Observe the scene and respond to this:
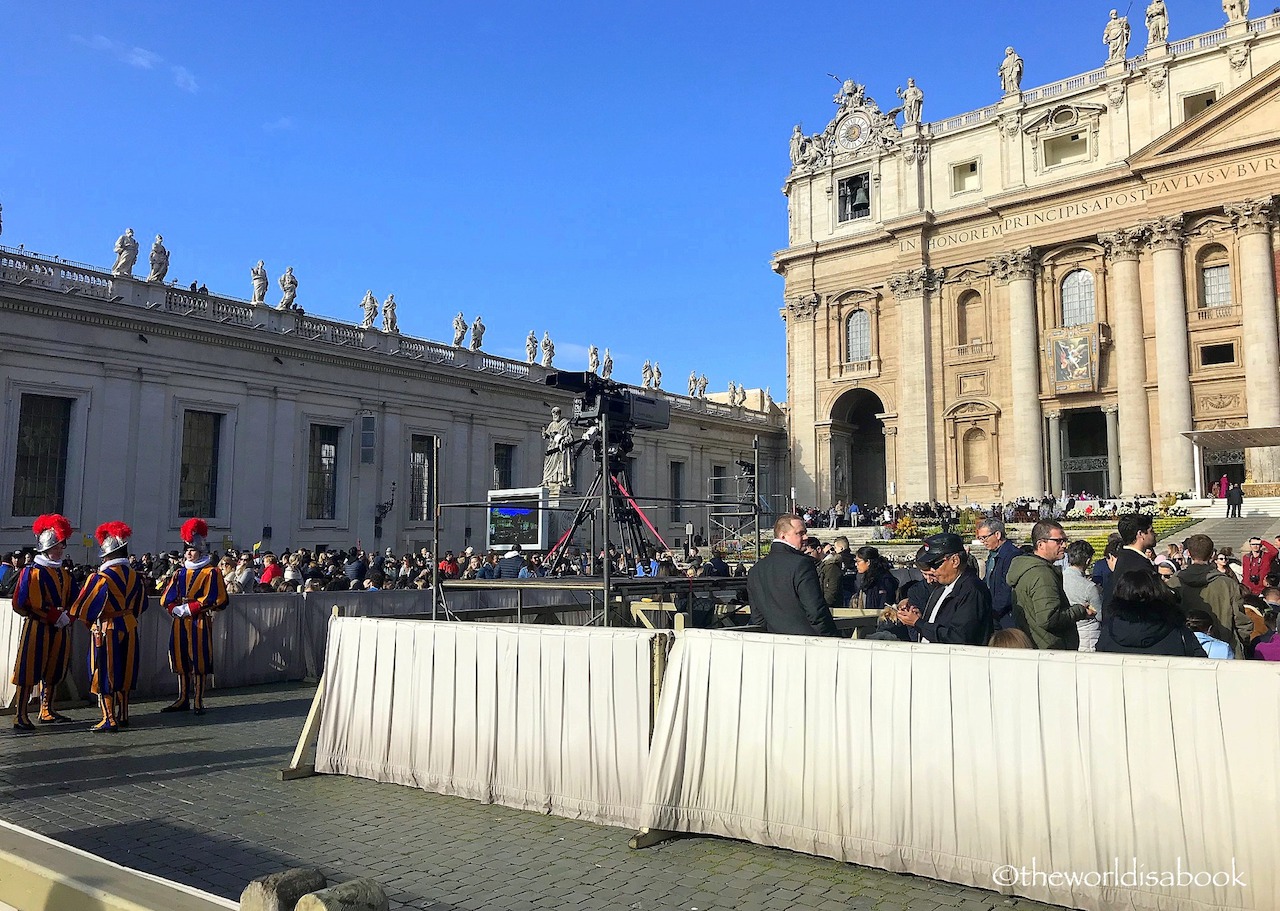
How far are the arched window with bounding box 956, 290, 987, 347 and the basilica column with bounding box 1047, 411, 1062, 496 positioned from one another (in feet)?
18.0

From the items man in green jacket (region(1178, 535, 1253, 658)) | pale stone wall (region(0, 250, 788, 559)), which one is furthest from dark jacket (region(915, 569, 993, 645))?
pale stone wall (region(0, 250, 788, 559))

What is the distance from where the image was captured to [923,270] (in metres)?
45.5

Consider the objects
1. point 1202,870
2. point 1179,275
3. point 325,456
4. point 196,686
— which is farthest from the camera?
point 1179,275

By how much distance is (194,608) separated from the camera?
33.1 ft

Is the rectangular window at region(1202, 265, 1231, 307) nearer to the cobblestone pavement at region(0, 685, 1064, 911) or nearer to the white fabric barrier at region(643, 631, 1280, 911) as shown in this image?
the white fabric barrier at region(643, 631, 1280, 911)

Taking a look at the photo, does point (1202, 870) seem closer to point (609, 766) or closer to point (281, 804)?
point (609, 766)

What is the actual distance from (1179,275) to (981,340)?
9.07 metres

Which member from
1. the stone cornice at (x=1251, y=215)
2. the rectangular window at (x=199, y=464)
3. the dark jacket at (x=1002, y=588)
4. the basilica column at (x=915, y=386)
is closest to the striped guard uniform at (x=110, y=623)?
the dark jacket at (x=1002, y=588)

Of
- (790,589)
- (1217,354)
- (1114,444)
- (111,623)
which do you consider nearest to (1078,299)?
(1217,354)

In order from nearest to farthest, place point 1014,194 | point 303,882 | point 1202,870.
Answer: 1. point 303,882
2. point 1202,870
3. point 1014,194

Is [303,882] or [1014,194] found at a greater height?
[1014,194]

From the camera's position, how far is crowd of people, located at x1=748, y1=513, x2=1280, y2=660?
5.69 metres

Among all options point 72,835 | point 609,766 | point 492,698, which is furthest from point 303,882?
point 72,835

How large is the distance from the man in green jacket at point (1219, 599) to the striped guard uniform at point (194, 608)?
9972 millimetres
